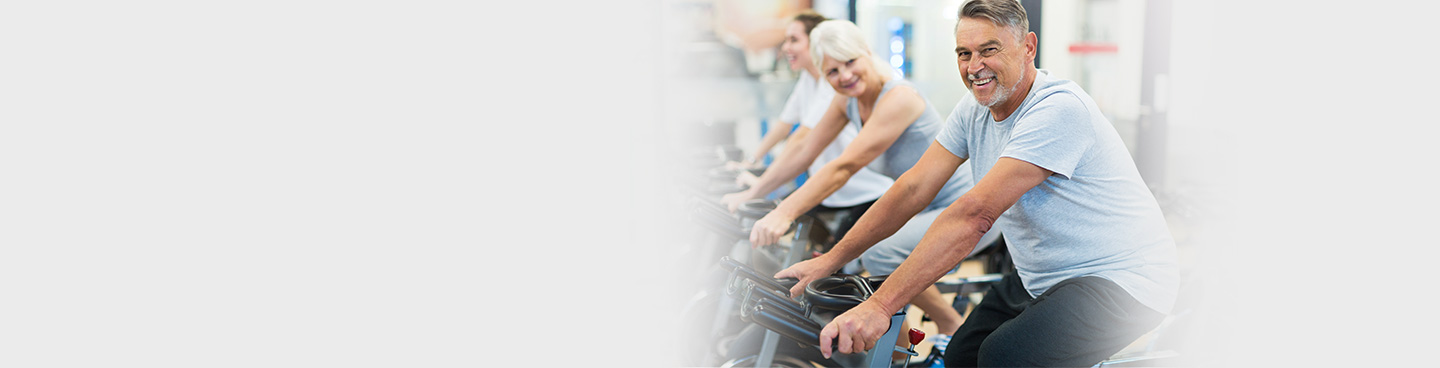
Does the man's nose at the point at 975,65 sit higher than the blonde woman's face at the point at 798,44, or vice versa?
the blonde woman's face at the point at 798,44

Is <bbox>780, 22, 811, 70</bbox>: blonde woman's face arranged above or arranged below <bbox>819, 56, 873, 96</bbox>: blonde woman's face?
above

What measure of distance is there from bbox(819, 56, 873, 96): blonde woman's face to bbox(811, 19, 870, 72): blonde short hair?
0.01 meters

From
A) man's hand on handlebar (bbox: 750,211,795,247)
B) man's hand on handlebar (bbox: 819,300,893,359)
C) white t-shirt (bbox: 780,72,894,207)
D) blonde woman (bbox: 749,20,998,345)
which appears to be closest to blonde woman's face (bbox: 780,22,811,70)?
white t-shirt (bbox: 780,72,894,207)

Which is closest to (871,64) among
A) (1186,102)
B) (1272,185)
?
(1186,102)

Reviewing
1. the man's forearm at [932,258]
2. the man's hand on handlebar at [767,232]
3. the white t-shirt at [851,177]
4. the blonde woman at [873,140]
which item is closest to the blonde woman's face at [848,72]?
the blonde woman at [873,140]

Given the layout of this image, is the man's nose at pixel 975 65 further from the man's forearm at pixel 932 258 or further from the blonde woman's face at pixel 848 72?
the blonde woman's face at pixel 848 72

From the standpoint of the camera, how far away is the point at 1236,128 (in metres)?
1.64

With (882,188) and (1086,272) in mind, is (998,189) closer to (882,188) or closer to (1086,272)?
(1086,272)

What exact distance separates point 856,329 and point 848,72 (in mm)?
785

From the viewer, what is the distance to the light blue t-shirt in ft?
4.33

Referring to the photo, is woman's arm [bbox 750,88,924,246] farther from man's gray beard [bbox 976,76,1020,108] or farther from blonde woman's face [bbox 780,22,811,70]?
blonde woman's face [bbox 780,22,811,70]

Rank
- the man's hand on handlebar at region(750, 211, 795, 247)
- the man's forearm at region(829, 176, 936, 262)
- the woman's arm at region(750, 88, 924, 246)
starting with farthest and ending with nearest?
the woman's arm at region(750, 88, 924, 246)
the man's hand on handlebar at region(750, 211, 795, 247)
the man's forearm at region(829, 176, 936, 262)

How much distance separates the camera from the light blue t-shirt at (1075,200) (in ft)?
4.33

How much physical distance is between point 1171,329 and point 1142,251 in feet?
1.95
